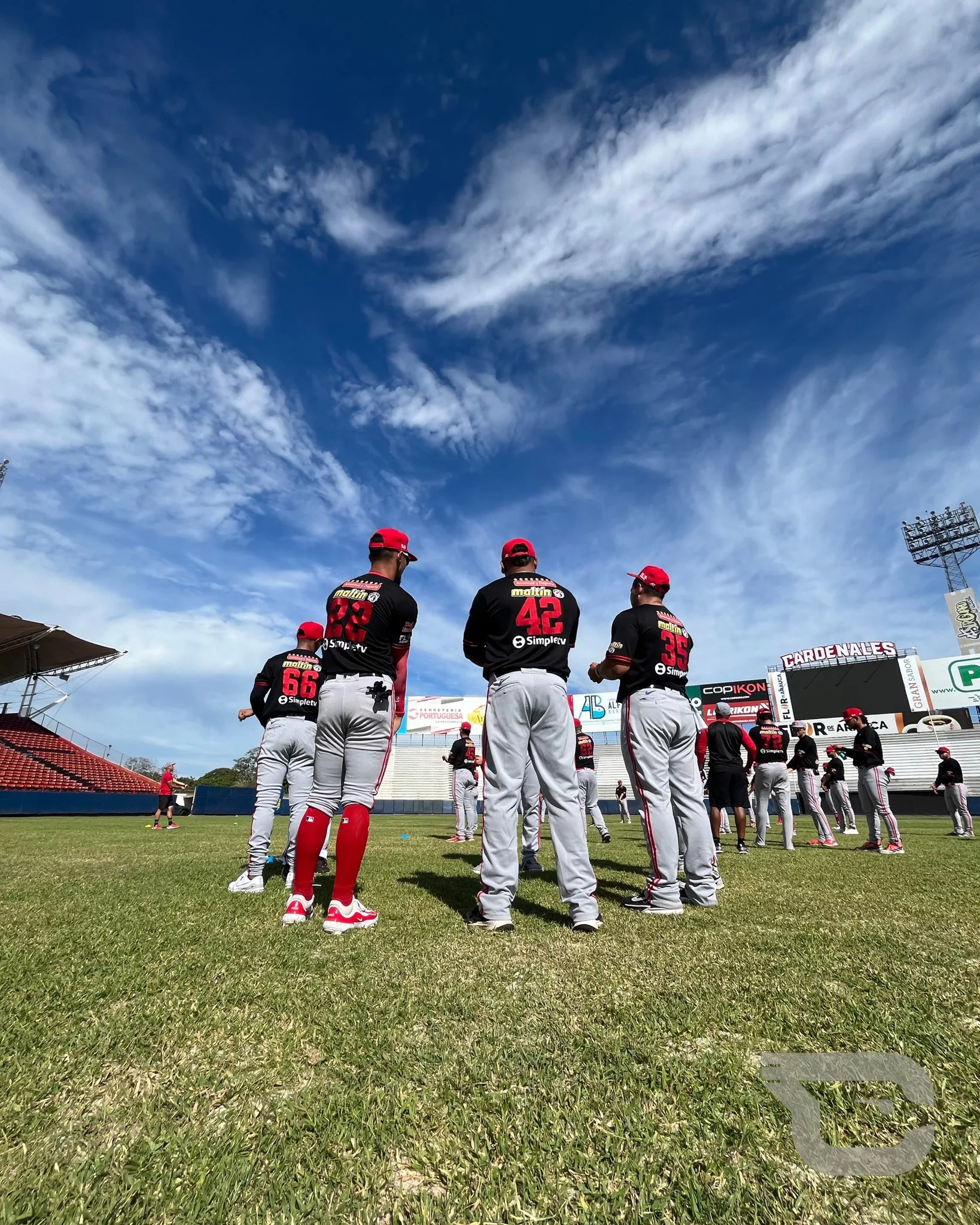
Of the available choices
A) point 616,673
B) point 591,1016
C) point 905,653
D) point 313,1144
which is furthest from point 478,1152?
point 905,653

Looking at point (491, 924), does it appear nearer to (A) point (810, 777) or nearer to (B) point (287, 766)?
(B) point (287, 766)

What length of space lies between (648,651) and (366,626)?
2089 millimetres

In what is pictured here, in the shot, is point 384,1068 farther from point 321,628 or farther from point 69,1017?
point 321,628

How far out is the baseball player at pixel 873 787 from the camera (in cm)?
803

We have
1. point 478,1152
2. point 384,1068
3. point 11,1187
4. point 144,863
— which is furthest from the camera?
point 144,863

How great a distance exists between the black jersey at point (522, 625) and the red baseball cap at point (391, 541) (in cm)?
63

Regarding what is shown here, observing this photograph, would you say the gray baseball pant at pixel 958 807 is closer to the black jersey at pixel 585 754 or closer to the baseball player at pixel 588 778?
the baseball player at pixel 588 778

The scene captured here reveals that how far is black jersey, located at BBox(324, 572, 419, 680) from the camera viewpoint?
11.7 feet

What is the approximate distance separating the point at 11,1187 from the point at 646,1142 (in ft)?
3.87

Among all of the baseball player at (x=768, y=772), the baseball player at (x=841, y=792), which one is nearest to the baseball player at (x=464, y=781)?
the baseball player at (x=768, y=772)

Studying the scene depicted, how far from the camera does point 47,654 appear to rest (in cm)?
3781

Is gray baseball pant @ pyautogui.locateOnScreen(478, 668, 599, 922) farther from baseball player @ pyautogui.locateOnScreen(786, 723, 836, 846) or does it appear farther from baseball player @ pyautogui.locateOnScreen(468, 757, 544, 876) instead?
baseball player @ pyautogui.locateOnScreen(786, 723, 836, 846)

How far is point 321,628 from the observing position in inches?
221

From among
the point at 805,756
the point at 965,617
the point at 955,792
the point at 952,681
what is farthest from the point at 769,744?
the point at 965,617
